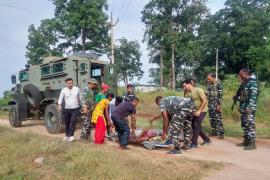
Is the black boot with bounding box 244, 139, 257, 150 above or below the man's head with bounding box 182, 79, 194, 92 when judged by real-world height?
below

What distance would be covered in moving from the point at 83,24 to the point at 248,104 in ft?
84.5

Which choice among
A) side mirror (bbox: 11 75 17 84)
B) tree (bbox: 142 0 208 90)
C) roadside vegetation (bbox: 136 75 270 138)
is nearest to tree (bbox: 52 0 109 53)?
tree (bbox: 142 0 208 90)

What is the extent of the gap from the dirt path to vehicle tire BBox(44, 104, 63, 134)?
4547mm

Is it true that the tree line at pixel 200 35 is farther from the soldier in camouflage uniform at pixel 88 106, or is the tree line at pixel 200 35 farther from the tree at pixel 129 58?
the soldier in camouflage uniform at pixel 88 106

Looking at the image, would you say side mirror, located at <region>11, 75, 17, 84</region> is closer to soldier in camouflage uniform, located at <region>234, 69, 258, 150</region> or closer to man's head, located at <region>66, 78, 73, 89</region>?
man's head, located at <region>66, 78, 73, 89</region>

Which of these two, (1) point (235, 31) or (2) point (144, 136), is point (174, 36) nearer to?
(1) point (235, 31)

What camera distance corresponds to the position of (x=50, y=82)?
13.7 metres

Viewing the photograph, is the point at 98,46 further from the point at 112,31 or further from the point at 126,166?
the point at 126,166

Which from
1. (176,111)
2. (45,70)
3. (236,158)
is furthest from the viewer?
(45,70)

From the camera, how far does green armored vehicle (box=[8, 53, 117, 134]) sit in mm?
12656

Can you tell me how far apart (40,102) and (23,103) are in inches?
27.8

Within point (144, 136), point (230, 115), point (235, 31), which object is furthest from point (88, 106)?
point (235, 31)

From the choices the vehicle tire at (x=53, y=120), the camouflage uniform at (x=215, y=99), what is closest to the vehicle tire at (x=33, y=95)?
the vehicle tire at (x=53, y=120)

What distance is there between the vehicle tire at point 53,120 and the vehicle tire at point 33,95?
4.53 ft
